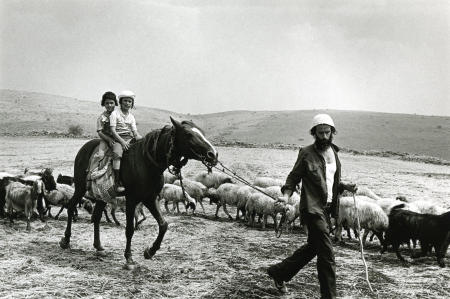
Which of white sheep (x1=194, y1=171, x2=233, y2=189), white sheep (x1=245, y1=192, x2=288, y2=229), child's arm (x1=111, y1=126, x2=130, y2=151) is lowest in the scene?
white sheep (x1=245, y1=192, x2=288, y2=229)

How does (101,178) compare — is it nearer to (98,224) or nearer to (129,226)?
(98,224)

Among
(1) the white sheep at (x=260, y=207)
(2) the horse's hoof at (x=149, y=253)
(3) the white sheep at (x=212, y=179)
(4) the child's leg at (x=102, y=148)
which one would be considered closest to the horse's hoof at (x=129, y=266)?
(2) the horse's hoof at (x=149, y=253)

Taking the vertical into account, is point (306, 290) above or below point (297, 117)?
below

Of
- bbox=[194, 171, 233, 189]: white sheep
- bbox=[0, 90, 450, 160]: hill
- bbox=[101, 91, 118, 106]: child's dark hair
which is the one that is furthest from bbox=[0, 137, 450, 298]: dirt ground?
bbox=[0, 90, 450, 160]: hill

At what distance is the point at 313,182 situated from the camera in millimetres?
5531

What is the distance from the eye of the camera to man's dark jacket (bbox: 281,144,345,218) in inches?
216

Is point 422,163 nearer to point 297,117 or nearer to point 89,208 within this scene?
point 89,208

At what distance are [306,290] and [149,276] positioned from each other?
2.32 meters

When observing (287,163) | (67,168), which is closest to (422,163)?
(287,163)

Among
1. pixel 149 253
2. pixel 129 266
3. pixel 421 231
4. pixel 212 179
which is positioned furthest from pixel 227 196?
pixel 129 266

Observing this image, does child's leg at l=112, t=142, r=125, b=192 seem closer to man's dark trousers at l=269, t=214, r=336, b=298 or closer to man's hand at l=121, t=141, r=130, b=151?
man's hand at l=121, t=141, r=130, b=151

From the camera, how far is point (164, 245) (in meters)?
8.83

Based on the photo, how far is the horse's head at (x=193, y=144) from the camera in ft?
20.7

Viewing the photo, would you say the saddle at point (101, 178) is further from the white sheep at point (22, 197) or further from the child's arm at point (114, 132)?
the white sheep at point (22, 197)
